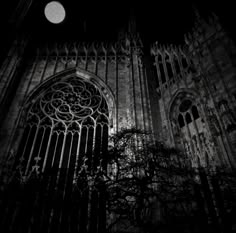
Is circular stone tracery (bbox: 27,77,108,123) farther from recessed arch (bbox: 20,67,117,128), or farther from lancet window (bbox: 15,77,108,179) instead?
recessed arch (bbox: 20,67,117,128)

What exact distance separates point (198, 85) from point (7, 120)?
12215 millimetres

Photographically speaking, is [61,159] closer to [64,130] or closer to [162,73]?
[64,130]

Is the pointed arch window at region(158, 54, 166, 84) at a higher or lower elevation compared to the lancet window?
higher

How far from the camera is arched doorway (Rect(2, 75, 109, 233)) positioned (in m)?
5.90

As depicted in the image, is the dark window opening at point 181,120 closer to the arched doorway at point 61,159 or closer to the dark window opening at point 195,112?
the dark window opening at point 195,112

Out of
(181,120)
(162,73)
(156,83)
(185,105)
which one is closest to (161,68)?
(162,73)

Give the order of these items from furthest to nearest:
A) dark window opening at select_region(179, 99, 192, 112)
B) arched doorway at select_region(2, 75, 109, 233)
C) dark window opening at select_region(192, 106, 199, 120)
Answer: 1. dark window opening at select_region(179, 99, 192, 112)
2. dark window opening at select_region(192, 106, 199, 120)
3. arched doorway at select_region(2, 75, 109, 233)

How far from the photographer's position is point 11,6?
12398 mm

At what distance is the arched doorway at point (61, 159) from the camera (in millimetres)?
5902

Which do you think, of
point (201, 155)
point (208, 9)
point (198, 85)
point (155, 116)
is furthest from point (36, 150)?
point (208, 9)

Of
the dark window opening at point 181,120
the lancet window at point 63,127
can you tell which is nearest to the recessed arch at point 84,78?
the lancet window at point 63,127

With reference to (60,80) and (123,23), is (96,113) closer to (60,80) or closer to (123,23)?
(60,80)

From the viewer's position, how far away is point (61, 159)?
12.5m

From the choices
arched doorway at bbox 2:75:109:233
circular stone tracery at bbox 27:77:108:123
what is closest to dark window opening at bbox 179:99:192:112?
arched doorway at bbox 2:75:109:233
